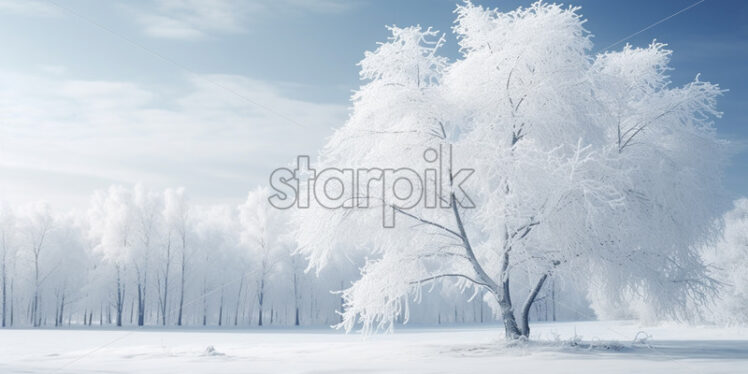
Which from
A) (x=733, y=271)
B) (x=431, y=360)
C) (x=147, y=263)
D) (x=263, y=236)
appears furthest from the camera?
(x=263, y=236)

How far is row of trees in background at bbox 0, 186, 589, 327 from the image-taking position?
1879 inches

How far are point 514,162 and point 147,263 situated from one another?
4001 centimetres

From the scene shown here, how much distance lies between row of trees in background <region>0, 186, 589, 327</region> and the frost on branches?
30.3 m

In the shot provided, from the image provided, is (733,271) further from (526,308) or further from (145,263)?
(145,263)

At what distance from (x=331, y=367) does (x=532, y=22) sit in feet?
35.4

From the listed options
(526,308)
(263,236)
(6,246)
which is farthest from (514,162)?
(6,246)

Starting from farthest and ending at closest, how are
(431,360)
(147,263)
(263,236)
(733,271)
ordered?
(263,236) < (147,263) < (733,271) < (431,360)

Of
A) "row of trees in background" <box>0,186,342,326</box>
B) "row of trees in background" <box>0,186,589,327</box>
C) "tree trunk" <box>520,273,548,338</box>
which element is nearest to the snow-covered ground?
"tree trunk" <box>520,273,548,338</box>

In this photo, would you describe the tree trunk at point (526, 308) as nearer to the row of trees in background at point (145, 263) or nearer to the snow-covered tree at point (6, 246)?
the row of trees in background at point (145, 263)

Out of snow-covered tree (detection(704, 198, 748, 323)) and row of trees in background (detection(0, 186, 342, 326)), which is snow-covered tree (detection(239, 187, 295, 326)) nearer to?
row of trees in background (detection(0, 186, 342, 326))

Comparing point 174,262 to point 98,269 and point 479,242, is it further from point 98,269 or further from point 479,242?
point 479,242

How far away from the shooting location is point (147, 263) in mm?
47219

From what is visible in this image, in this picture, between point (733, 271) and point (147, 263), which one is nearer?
point (733, 271)

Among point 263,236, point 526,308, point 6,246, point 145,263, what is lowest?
point 526,308
